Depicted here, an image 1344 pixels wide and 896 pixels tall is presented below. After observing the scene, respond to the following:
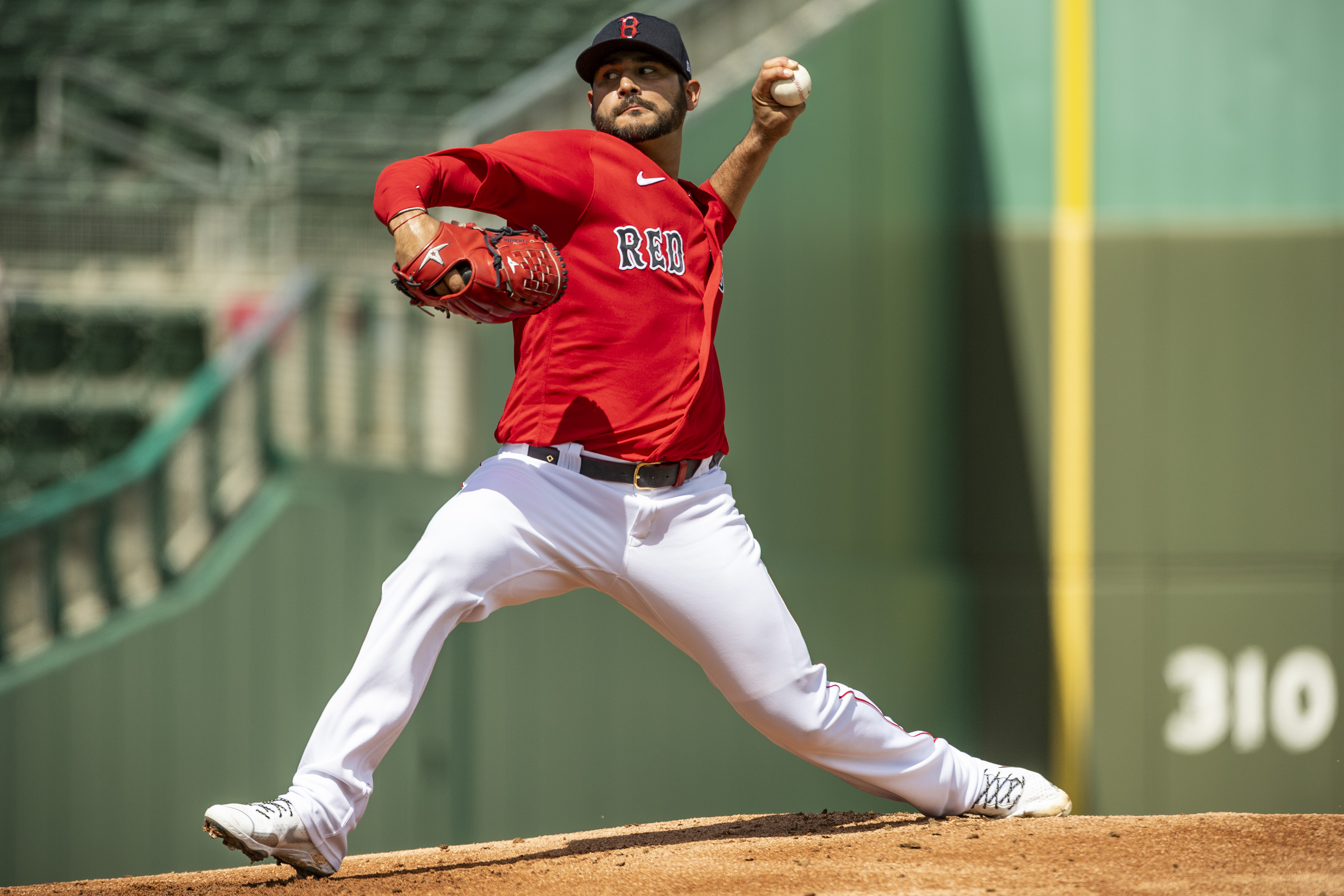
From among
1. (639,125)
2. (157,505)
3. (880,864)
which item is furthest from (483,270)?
(157,505)

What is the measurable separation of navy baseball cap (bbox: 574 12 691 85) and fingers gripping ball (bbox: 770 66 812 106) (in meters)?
0.20

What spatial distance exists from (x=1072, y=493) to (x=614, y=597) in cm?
266

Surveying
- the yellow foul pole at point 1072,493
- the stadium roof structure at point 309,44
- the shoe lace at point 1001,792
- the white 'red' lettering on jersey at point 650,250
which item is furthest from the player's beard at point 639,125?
the stadium roof structure at point 309,44

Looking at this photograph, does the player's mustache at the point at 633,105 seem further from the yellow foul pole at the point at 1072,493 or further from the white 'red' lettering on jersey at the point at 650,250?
the yellow foul pole at the point at 1072,493

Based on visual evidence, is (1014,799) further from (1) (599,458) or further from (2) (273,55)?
(2) (273,55)

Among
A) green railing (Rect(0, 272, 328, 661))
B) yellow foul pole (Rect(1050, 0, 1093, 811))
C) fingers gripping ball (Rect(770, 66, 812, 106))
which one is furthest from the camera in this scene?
yellow foul pole (Rect(1050, 0, 1093, 811))

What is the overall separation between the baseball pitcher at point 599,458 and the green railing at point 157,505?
2.35 m

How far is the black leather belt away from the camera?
8.73 ft

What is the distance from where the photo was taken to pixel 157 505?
4.81 m

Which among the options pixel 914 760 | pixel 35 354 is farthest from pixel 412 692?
pixel 35 354

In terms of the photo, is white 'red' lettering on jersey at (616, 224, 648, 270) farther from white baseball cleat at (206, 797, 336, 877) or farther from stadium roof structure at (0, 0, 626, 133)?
stadium roof structure at (0, 0, 626, 133)

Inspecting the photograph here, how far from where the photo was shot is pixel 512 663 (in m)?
4.83

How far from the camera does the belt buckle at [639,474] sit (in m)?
2.67

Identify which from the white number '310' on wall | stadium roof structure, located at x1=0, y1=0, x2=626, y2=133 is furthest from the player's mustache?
stadium roof structure, located at x1=0, y1=0, x2=626, y2=133
